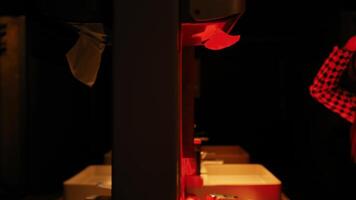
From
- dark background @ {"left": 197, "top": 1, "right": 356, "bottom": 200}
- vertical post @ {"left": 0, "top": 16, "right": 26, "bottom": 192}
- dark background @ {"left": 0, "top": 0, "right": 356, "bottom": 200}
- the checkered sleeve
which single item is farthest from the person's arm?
vertical post @ {"left": 0, "top": 16, "right": 26, "bottom": 192}

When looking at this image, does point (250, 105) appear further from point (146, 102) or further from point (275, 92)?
point (146, 102)

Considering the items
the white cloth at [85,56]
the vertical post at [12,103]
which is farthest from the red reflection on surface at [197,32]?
the vertical post at [12,103]

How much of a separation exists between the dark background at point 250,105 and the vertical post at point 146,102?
2210 mm

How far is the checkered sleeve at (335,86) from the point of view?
2248mm

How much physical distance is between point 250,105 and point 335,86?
230 centimetres

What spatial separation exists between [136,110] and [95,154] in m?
3.54

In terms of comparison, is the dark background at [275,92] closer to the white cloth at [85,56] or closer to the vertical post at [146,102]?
the white cloth at [85,56]

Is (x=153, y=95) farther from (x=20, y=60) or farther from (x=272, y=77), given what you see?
(x=272, y=77)

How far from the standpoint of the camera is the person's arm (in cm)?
225

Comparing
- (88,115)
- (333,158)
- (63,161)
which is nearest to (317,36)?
(333,158)

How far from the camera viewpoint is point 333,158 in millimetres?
3348

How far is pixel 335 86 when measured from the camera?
2.29m

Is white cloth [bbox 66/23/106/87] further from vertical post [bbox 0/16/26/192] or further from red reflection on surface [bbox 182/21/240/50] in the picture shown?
vertical post [bbox 0/16/26/192]

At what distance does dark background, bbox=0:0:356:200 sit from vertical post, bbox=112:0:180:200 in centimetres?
221
